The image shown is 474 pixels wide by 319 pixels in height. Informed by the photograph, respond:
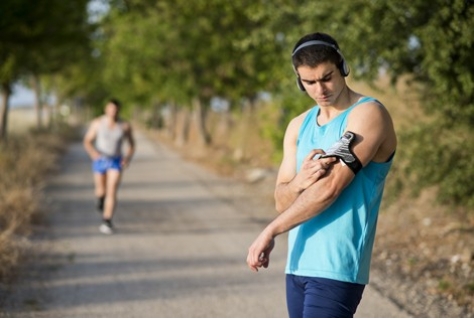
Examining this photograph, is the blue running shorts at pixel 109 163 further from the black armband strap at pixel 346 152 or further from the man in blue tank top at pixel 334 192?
the black armband strap at pixel 346 152

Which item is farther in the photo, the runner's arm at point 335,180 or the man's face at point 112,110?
the man's face at point 112,110

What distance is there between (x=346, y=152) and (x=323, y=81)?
0.32 metres

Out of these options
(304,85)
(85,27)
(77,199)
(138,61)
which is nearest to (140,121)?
(138,61)

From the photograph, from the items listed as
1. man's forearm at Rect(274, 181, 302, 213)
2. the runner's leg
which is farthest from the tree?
man's forearm at Rect(274, 181, 302, 213)

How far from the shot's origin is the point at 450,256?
9.45 meters

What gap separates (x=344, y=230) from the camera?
323cm

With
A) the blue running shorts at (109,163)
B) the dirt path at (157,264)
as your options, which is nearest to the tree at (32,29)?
the blue running shorts at (109,163)

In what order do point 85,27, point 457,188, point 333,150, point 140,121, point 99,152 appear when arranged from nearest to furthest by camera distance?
point 333,150
point 457,188
point 99,152
point 85,27
point 140,121

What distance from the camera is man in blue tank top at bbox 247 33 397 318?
3180 mm

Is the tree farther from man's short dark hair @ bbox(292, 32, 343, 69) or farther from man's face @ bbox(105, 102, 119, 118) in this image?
man's short dark hair @ bbox(292, 32, 343, 69)

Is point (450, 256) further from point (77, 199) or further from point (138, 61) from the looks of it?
point (138, 61)

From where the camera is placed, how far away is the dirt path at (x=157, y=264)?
22.9ft

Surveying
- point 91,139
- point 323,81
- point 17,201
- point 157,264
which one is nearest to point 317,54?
point 323,81

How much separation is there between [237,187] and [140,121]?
230ft
